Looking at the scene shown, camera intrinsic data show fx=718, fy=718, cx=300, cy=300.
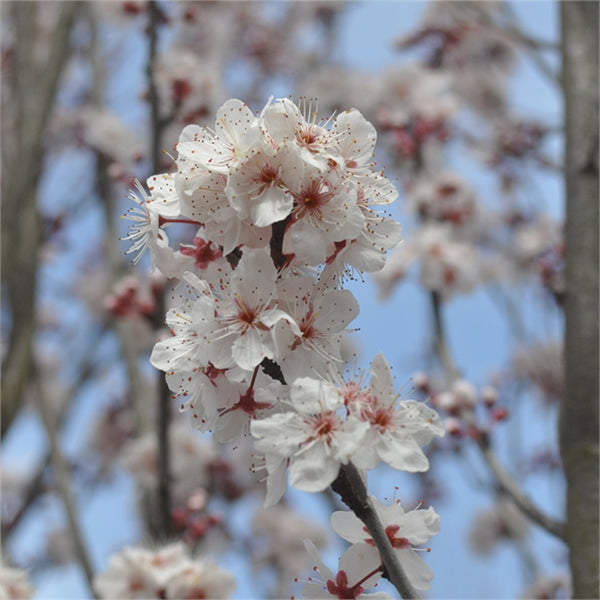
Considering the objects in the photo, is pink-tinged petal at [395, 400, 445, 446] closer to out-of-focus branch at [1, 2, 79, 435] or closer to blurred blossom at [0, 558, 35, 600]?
blurred blossom at [0, 558, 35, 600]

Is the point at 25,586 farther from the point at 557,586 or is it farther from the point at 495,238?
the point at 495,238

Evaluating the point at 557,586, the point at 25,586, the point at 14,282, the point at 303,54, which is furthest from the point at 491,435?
the point at 303,54

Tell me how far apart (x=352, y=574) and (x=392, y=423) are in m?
0.25

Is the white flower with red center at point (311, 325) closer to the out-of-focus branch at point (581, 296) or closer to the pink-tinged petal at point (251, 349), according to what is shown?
the pink-tinged petal at point (251, 349)

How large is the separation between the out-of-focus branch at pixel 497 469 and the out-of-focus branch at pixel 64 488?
60.3 inches

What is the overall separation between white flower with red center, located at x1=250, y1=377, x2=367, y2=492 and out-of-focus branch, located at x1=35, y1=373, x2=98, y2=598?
6.45 feet

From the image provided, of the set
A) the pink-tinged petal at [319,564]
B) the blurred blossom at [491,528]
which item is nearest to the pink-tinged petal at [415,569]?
the pink-tinged petal at [319,564]

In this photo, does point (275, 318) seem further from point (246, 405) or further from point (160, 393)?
point (160, 393)

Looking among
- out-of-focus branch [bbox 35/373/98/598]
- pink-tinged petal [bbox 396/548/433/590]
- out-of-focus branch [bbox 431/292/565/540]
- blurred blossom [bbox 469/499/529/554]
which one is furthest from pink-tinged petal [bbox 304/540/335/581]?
blurred blossom [bbox 469/499/529/554]

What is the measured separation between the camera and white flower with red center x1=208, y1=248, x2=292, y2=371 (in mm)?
1114

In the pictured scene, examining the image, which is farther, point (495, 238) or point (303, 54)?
point (303, 54)

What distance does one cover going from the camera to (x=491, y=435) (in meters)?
2.62

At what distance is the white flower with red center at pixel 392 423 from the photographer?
108 cm

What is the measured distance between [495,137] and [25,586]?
397cm
